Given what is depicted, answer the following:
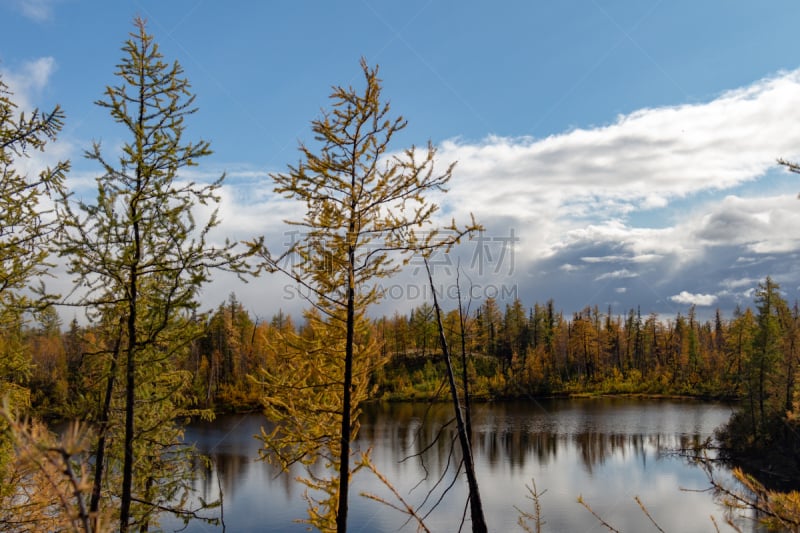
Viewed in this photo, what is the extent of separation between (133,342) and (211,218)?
6.74 feet

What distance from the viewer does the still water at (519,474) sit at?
25203 mm

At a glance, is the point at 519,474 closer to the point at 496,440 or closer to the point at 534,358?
the point at 496,440

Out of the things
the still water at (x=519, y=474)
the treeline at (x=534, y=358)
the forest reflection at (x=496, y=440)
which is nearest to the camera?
the still water at (x=519, y=474)

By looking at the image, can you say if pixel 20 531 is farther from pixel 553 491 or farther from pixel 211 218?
pixel 553 491

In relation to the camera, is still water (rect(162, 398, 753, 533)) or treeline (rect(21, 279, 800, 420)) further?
treeline (rect(21, 279, 800, 420))

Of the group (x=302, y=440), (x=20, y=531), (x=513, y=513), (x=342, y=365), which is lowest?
(x=513, y=513)

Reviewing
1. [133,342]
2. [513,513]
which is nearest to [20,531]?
[133,342]

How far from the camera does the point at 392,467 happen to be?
3362 cm

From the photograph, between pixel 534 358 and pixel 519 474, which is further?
pixel 534 358

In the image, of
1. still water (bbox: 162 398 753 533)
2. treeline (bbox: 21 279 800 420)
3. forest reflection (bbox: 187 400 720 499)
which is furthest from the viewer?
treeline (bbox: 21 279 800 420)

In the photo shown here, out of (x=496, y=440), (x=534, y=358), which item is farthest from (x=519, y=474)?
(x=534, y=358)

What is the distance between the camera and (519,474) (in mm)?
32000

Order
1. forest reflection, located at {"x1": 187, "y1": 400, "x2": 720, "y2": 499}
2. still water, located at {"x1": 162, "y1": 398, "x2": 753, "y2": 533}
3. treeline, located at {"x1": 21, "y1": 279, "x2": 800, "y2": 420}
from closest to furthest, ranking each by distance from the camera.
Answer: still water, located at {"x1": 162, "y1": 398, "x2": 753, "y2": 533}
forest reflection, located at {"x1": 187, "y1": 400, "x2": 720, "y2": 499}
treeline, located at {"x1": 21, "y1": 279, "x2": 800, "y2": 420}

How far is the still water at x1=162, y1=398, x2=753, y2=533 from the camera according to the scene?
2520cm
